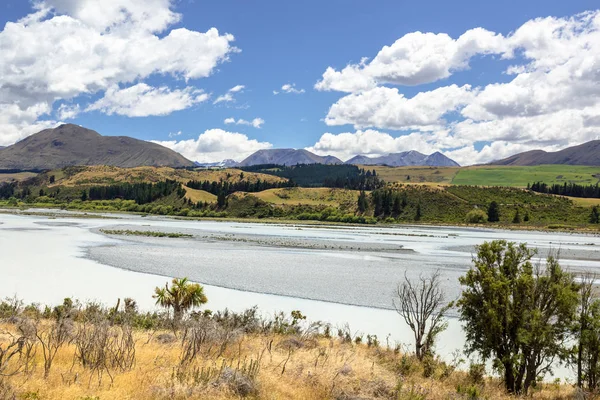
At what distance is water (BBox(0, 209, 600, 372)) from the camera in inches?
1162

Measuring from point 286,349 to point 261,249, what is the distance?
47254 mm

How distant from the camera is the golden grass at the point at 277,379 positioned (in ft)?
37.4

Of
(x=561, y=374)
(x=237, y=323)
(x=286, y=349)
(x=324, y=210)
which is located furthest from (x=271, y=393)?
(x=324, y=210)

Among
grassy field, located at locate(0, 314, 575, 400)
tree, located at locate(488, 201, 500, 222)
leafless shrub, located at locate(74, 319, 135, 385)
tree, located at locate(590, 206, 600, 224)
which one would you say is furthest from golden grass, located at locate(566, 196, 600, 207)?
leafless shrub, located at locate(74, 319, 135, 385)

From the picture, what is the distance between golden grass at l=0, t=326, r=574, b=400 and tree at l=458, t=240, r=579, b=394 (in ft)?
3.59

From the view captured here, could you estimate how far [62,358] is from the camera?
46.5 feet

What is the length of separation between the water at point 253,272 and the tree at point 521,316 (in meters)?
5.61

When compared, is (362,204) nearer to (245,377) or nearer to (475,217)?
(475,217)

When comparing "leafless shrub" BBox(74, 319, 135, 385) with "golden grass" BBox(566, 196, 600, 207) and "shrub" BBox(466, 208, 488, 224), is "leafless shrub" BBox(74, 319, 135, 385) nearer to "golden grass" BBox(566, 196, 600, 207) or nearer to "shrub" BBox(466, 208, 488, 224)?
"shrub" BBox(466, 208, 488, 224)

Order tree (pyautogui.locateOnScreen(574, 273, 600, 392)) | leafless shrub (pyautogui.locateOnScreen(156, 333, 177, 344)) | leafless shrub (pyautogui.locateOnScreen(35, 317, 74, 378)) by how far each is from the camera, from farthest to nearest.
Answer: leafless shrub (pyautogui.locateOnScreen(156, 333, 177, 344)), tree (pyautogui.locateOnScreen(574, 273, 600, 392)), leafless shrub (pyautogui.locateOnScreen(35, 317, 74, 378))

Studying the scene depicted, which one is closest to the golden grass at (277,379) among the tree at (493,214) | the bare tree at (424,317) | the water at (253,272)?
the bare tree at (424,317)

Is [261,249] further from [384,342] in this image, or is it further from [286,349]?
[286,349]

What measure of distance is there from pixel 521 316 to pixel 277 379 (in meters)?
9.25

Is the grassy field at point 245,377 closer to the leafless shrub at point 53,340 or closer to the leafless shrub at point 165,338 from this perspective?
the leafless shrub at point 165,338
